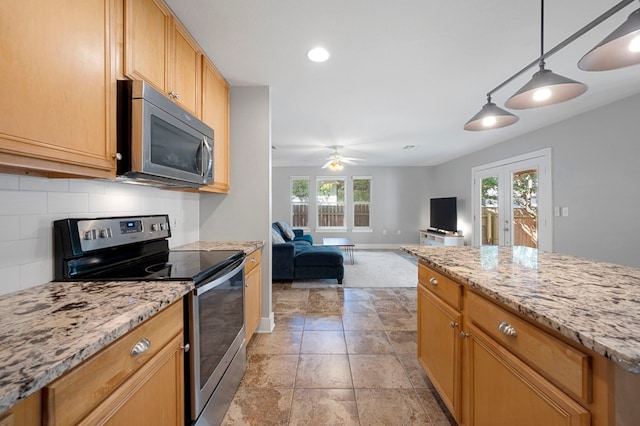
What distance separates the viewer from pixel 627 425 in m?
0.60

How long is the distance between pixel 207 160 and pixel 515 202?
4886 millimetres

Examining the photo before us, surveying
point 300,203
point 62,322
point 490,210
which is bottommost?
point 62,322

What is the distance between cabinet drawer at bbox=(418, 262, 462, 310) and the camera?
4.23 ft

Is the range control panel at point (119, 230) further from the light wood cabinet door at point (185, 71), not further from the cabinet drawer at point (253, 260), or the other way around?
the light wood cabinet door at point (185, 71)

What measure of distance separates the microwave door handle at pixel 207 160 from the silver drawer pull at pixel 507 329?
71.3 inches

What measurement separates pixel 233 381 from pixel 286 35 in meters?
2.33

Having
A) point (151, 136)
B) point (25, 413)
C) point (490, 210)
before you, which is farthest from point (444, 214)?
point (25, 413)

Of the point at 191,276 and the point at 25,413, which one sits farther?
the point at 191,276

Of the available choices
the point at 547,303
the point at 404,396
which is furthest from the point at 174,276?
the point at 404,396

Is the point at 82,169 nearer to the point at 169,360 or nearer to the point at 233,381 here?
the point at 169,360

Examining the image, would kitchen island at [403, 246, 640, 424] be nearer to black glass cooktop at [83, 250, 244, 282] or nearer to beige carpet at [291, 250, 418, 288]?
black glass cooktop at [83, 250, 244, 282]

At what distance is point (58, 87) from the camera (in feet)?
2.97

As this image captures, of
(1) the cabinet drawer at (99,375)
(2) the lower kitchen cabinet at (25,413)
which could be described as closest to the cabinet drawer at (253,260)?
(1) the cabinet drawer at (99,375)

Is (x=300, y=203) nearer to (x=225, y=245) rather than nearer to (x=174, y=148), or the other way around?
(x=225, y=245)
